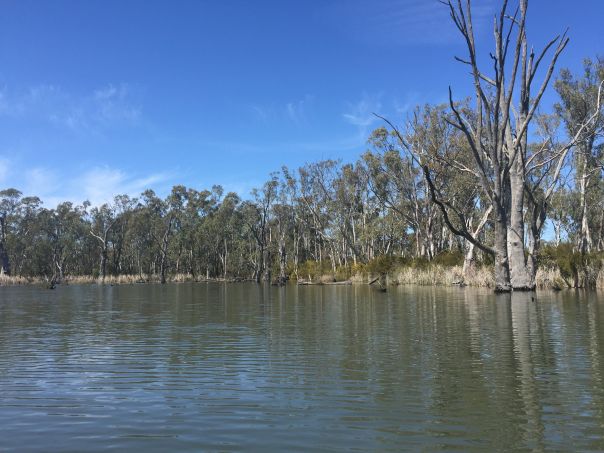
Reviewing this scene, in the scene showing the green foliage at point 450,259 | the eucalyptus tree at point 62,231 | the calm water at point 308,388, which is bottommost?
the calm water at point 308,388

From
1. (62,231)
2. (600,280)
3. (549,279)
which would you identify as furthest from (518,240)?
(62,231)

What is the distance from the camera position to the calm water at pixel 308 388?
4.21 meters

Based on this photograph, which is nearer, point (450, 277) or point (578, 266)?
point (578, 266)

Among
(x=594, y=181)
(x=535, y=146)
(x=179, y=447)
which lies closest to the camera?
(x=179, y=447)

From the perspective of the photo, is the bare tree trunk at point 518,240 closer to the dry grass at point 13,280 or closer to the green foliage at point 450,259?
the green foliage at point 450,259

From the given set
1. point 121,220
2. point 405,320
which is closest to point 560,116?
point 405,320

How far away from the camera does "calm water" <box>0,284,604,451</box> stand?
166 inches

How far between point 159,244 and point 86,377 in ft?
250

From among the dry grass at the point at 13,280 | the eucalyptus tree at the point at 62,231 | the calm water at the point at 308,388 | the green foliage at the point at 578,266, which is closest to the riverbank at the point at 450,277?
the green foliage at the point at 578,266

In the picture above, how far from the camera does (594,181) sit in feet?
160

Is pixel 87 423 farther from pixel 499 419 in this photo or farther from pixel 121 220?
pixel 121 220

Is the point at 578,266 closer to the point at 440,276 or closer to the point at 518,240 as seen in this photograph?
the point at 518,240

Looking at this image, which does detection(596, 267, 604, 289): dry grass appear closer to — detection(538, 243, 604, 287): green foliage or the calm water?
detection(538, 243, 604, 287): green foliage

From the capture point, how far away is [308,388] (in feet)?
19.2
